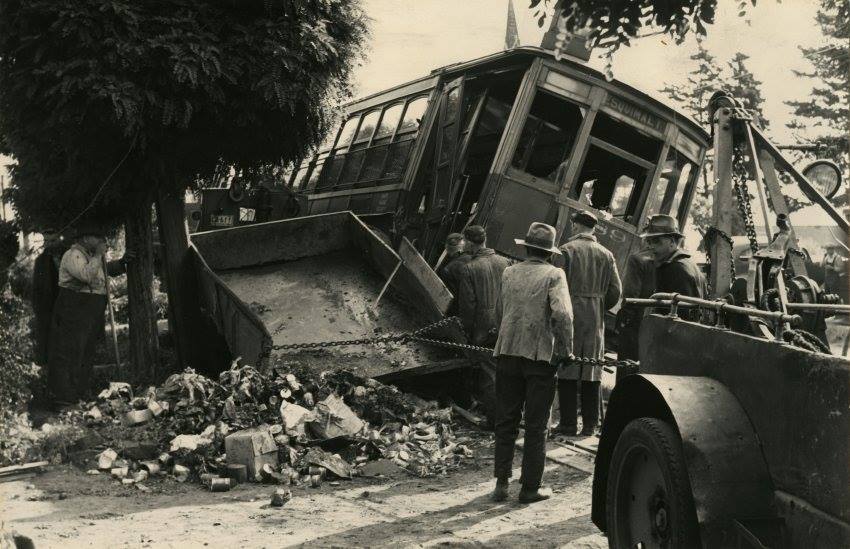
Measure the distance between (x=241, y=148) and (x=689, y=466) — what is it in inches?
321

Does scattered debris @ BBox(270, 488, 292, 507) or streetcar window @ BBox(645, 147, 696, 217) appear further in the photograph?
streetcar window @ BBox(645, 147, 696, 217)

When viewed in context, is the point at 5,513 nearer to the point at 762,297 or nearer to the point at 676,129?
the point at 762,297

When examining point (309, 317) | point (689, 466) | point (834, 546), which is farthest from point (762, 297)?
point (309, 317)

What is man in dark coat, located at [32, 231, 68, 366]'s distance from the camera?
10312 mm

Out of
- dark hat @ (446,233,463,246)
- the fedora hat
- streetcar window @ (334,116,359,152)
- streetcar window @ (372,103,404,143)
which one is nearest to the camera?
the fedora hat

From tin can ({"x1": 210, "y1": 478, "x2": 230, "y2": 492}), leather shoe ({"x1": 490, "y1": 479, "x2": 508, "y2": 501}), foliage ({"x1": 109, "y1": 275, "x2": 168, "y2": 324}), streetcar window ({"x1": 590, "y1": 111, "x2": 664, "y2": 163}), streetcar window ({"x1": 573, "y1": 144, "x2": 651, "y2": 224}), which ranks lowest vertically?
foliage ({"x1": 109, "y1": 275, "x2": 168, "y2": 324})

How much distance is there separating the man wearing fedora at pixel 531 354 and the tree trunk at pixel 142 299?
5946 mm

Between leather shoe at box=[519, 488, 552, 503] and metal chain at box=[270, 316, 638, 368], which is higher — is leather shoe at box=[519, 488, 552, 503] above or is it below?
below

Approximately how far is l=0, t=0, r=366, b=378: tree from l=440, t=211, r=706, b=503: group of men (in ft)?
8.65

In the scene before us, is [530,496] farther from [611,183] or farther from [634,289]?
[611,183]

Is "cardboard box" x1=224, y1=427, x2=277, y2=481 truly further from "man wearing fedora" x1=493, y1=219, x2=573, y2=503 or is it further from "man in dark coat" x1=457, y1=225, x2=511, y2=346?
"man in dark coat" x1=457, y1=225, x2=511, y2=346

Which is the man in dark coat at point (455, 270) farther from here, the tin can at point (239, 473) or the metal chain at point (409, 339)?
the tin can at point (239, 473)

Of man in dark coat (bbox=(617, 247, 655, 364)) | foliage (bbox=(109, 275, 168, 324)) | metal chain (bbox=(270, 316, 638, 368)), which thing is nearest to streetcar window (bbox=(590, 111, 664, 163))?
man in dark coat (bbox=(617, 247, 655, 364))

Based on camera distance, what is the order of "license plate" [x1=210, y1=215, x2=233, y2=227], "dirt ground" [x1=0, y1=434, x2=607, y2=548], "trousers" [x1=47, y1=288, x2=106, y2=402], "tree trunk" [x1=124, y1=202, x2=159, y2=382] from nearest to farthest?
→ 1. "dirt ground" [x1=0, y1=434, x2=607, y2=548]
2. "trousers" [x1=47, y1=288, x2=106, y2=402]
3. "tree trunk" [x1=124, y1=202, x2=159, y2=382]
4. "license plate" [x1=210, y1=215, x2=233, y2=227]
